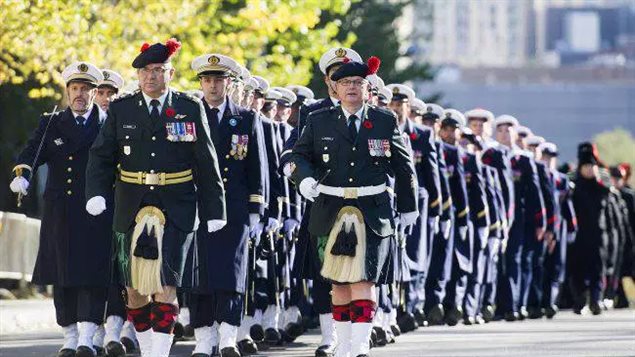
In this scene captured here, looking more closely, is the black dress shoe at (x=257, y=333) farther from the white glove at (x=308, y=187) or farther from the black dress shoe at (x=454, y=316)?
the black dress shoe at (x=454, y=316)

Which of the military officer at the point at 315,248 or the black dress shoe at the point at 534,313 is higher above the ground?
the military officer at the point at 315,248

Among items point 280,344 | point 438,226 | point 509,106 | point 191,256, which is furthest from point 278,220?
point 509,106

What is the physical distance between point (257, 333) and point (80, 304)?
72.2 inches

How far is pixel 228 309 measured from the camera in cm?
1519

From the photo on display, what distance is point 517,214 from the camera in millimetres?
24141

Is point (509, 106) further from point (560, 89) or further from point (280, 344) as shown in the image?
point (280, 344)

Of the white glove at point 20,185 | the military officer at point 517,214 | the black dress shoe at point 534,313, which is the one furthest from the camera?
the black dress shoe at point 534,313

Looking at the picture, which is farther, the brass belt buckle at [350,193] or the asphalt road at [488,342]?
the asphalt road at [488,342]

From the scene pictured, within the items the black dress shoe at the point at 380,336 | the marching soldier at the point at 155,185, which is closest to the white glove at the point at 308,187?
the marching soldier at the point at 155,185

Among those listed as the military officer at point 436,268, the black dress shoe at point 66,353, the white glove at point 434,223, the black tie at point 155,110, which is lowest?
the black dress shoe at point 66,353

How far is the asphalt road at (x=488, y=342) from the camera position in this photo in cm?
1644

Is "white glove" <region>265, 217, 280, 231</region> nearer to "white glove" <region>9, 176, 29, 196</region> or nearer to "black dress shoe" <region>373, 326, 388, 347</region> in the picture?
"black dress shoe" <region>373, 326, 388, 347</region>

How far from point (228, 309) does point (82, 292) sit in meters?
1.30

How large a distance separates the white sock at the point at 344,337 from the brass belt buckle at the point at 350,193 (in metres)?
0.83
